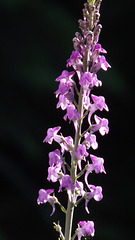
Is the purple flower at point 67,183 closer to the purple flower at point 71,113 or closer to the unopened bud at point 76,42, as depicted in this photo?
the purple flower at point 71,113

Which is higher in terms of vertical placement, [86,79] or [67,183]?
[86,79]

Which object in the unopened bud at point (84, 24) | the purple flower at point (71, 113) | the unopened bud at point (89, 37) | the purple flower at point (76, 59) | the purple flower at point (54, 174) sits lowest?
the purple flower at point (54, 174)

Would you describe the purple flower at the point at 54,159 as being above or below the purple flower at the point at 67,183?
above

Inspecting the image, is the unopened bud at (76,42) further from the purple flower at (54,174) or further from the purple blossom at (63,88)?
the purple flower at (54,174)

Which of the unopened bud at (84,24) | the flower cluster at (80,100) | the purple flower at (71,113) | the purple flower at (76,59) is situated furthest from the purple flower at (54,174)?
the unopened bud at (84,24)

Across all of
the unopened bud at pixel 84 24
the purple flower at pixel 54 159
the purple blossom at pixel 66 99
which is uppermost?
the unopened bud at pixel 84 24

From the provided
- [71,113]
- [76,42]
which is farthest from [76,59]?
[71,113]

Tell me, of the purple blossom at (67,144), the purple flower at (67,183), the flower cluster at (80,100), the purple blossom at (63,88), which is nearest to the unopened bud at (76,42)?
the flower cluster at (80,100)

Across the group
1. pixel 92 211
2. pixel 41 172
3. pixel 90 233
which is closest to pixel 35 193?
pixel 41 172

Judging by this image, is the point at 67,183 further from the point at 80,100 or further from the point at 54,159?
the point at 80,100

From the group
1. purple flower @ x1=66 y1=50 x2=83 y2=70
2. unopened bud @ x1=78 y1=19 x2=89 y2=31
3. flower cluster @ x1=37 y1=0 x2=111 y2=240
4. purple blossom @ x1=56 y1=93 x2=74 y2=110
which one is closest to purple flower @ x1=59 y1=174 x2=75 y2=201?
flower cluster @ x1=37 y1=0 x2=111 y2=240

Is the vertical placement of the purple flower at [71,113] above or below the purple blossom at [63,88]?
below
